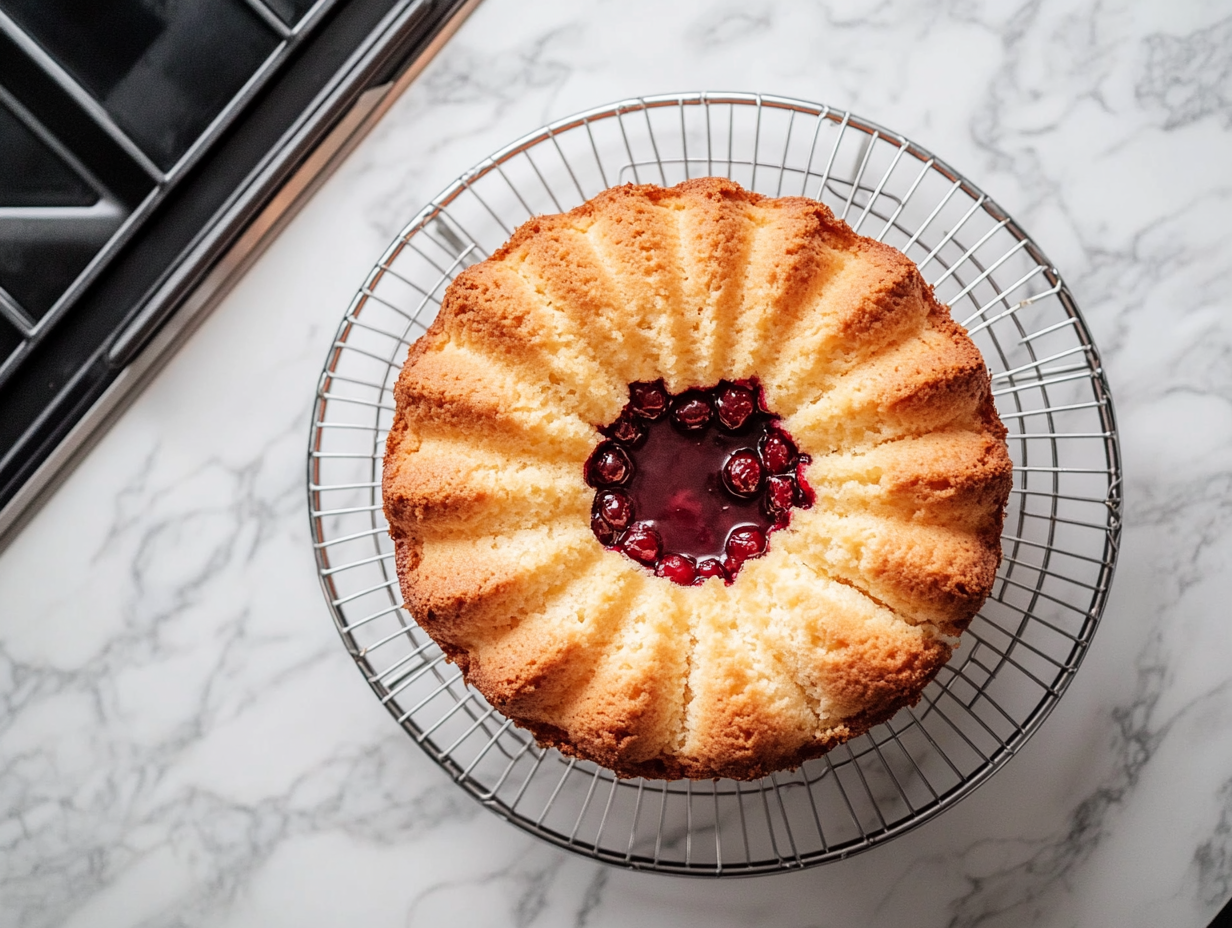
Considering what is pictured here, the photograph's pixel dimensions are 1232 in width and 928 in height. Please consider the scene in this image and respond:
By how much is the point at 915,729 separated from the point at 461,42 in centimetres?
199

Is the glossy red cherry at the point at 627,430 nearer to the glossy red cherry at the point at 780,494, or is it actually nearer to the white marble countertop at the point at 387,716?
the glossy red cherry at the point at 780,494

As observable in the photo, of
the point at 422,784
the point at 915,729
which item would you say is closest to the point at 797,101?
the point at 915,729

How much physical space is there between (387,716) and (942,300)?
169 centimetres

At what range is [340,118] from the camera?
2416 millimetres

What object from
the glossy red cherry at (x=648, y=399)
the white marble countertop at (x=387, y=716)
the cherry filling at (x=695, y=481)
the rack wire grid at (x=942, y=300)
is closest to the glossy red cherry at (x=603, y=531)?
the cherry filling at (x=695, y=481)

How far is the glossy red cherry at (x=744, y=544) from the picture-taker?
77.1 inches

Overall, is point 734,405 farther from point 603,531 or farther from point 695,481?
point 603,531

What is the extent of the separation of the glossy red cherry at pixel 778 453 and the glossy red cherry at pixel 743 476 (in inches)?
1.0

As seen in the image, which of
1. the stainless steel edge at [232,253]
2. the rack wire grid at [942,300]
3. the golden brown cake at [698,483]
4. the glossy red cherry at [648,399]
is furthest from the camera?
the stainless steel edge at [232,253]

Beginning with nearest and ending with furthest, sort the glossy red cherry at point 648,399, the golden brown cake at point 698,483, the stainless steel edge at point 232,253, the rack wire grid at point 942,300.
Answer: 1. the golden brown cake at point 698,483
2. the glossy red cherry at point 648,399
3. the rack wire grid at point 942,300
4. the stainless steel edge at point 232,253

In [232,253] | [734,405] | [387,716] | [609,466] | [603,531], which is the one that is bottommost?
[387,716]

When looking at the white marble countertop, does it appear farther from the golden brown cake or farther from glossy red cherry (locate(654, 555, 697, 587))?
glossy red cherry (locate(654, 555, 697, 587))

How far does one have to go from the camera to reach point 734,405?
1994 mm

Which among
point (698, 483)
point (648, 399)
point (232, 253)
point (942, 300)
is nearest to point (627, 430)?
point (648, 399)
